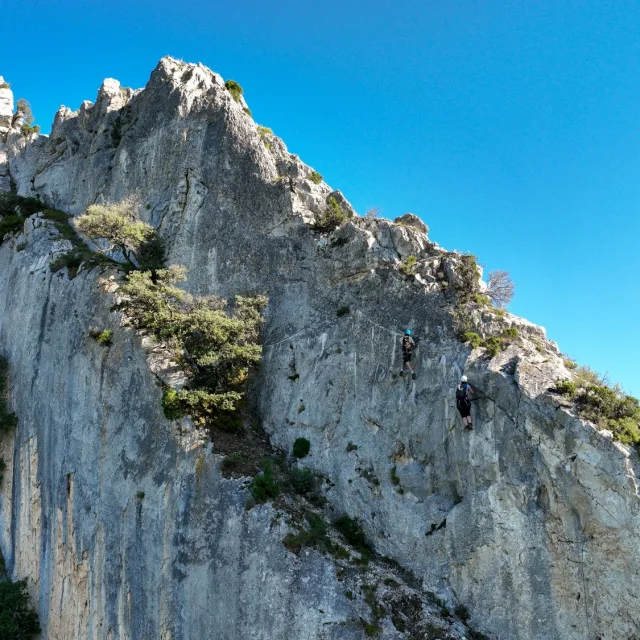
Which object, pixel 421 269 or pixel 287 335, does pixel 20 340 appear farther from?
pixel 421 269

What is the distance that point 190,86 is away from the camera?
32.7 meters

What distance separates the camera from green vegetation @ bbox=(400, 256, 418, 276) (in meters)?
21.7

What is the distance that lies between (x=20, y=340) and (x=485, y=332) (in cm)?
2827

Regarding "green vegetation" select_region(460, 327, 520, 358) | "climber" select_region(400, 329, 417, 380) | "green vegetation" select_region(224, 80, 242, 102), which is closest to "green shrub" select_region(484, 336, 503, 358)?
"green vegetation" select_region(460, 327, 520, 358)

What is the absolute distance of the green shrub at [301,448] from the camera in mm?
21297

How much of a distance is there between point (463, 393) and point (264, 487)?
311 inches

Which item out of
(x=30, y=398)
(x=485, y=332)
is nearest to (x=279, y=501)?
(x=485, y=332)

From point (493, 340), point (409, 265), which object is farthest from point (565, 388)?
point (409, 265)

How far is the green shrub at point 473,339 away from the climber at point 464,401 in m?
1.81

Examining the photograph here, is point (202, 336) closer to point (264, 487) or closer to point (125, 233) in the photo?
point (264, 487)

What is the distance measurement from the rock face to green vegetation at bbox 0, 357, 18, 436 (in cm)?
89

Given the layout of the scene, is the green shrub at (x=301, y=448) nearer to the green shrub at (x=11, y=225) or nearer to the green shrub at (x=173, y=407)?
the green shrub at (x=173, y=407)

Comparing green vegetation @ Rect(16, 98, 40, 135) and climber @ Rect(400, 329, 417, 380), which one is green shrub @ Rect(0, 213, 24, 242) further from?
climber @ Rect(400, 329, 417, 380)

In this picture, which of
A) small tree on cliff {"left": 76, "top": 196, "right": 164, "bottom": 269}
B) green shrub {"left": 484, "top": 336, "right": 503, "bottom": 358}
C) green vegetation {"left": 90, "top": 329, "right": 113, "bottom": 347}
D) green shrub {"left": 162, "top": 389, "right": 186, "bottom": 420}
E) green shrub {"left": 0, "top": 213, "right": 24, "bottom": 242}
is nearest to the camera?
green shrub {"left": 484, "top": 336, "right": 503, "bottom": 358}
